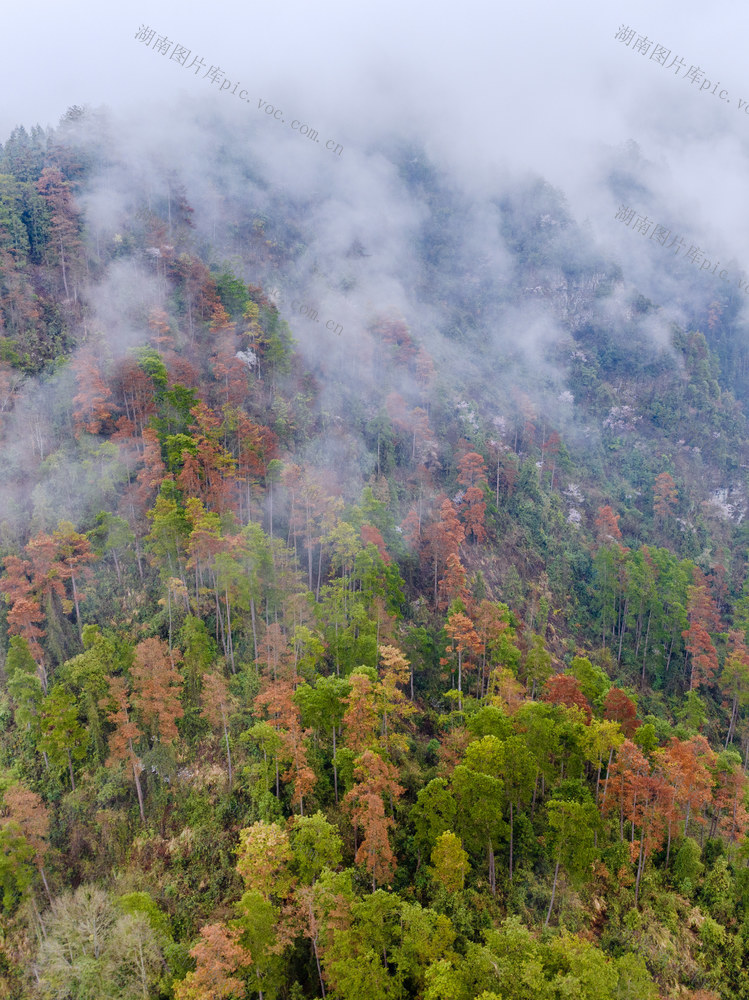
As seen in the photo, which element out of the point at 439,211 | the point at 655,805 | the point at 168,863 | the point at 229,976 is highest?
the point at 439,211

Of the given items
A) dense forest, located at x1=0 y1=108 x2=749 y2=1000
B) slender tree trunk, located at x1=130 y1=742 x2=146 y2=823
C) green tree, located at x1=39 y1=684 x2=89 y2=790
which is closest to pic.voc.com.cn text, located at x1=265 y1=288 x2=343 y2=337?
dense forest, located at x1=0 y1=108 x2=749 y2=1000

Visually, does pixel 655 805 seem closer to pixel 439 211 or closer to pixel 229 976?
pixel 229 976

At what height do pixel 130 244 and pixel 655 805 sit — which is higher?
pixel 130 244

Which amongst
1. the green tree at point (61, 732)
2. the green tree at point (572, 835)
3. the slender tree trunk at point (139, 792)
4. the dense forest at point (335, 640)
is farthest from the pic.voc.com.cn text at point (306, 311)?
the green tree at point (572, 835)

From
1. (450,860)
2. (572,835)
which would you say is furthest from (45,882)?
(572,835)

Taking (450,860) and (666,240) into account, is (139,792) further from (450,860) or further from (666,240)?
(666,240)

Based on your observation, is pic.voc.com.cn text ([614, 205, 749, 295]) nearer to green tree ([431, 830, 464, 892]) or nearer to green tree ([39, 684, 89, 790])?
green tree ([431, 830, 464, 892])

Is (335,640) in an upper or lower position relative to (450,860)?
lower

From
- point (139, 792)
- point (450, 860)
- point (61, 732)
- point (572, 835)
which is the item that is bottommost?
point (139, 792)

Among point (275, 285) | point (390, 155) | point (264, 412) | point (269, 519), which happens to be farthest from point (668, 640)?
point (390, 155)
